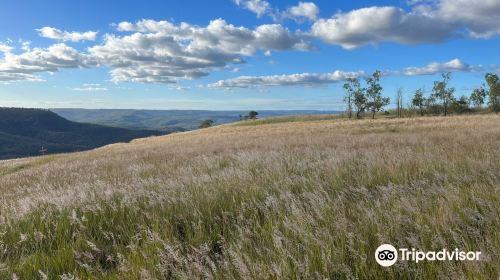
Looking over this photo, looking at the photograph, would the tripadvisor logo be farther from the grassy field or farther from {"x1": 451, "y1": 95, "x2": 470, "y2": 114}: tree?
{"x1": 451, "y1": 95, "x2": 470, "y2": 114}: tree

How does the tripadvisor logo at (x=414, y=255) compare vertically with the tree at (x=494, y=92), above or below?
below

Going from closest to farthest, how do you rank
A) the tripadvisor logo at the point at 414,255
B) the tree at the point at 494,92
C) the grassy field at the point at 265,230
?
1. the tripadvisor logo at the point at 414,255
2. the grassy field at the point at 265,230
3. the tree at the point at 494,92

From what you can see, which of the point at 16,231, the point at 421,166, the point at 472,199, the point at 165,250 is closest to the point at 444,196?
the point at 472,199

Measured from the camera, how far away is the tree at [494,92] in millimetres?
102250

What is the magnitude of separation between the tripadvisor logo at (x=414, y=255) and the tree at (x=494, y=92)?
11909 centimetres

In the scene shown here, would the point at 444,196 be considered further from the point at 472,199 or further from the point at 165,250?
the point at 165,250

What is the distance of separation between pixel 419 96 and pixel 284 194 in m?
118

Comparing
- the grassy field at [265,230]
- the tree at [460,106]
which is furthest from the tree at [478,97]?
the grassy field at [265,230]

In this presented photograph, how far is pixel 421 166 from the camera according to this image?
646 centimetres

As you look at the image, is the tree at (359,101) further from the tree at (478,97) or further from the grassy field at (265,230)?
the grassy field at (265,230)

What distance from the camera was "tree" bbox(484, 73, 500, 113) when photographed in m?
102

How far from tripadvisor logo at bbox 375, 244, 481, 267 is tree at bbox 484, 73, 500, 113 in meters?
119

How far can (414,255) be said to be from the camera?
9.78 feet

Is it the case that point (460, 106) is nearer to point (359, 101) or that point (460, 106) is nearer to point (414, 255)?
point (359, 101)
